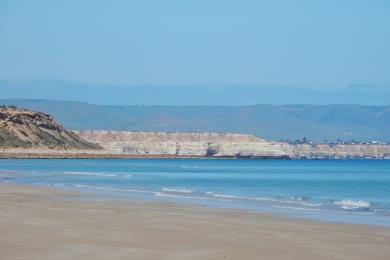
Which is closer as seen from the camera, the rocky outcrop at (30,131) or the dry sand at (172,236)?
the dry sand at (172,236)

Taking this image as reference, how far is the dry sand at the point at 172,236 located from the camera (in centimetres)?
1633

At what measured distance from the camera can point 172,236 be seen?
754 inches

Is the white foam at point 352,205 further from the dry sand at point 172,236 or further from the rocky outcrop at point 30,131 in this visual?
the rocky outcrop at point 30,131

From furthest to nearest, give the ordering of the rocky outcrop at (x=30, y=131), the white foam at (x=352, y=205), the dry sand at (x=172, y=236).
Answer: the rocky outcrop at (x=30, y=131) → the white foam at (x=352, y=205) → the dry sand at (x=172, y=236)

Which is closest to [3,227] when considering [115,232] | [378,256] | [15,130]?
[115,232]

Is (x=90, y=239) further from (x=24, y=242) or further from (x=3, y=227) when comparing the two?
(x=3, y=227)

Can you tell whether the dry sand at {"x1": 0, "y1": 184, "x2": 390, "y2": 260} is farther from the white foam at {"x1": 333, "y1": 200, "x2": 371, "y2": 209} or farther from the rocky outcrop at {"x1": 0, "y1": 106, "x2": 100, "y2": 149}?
the rocky outcrop at {"x1": 0, "y1": 106, "x2": 100, "y2": 149}

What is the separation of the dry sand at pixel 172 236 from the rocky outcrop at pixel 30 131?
14354cm

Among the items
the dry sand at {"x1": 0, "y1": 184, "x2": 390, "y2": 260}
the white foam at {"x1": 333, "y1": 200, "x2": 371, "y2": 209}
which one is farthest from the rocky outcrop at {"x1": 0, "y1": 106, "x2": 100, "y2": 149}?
the dry sand at {"x1": 0, "y1": 184, "x2": 390, "y2": 260}

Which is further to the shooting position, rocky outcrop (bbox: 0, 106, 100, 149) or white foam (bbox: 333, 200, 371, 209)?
rocky outcrop (bbox: 0, 106, 100, 149)

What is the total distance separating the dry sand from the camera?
16328mm

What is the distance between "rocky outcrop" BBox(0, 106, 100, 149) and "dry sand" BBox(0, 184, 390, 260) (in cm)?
14354

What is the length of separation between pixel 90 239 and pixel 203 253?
2819mm

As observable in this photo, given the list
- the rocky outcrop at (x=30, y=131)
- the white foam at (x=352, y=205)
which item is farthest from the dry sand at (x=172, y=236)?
the rocky outcrop at (x=30, y=131)
